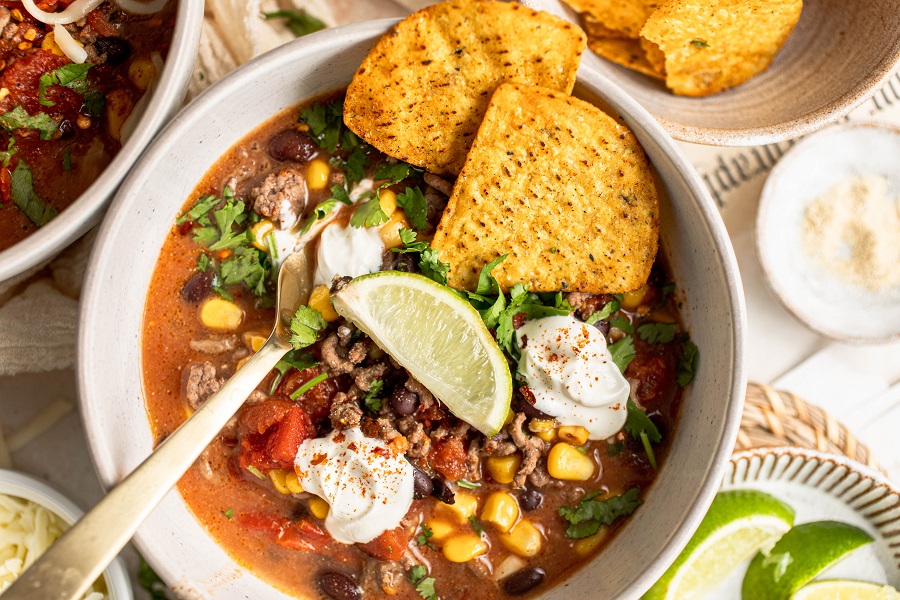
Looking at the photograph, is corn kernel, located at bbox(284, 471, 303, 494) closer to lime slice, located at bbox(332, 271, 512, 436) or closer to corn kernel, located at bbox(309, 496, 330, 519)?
corn kernel, located at bbox(309, 496, 330, 519)

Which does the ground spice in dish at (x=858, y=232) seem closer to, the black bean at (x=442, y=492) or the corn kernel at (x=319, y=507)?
the black bean at (x=442, y=492)

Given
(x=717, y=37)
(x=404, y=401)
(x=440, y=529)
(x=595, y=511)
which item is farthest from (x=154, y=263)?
(x=717, y=37)

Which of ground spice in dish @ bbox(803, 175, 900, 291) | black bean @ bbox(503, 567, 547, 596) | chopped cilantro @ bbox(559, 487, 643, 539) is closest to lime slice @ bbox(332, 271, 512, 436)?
chopped cilantro @ bbox(559, 487, 643, 539)

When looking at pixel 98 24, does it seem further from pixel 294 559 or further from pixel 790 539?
pixel 790 539

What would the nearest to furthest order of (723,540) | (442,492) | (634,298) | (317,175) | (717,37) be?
(442,492) → (317,175) → (634,298) → (717,37) → (723,540)

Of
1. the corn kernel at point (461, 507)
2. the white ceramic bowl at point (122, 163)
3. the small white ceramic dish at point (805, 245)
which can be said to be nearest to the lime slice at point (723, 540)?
the small white ceramic dish at point (805, 245)

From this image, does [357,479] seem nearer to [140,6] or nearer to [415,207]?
[415,207]

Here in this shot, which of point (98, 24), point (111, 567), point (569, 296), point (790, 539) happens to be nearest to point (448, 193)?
point (569, 296)
